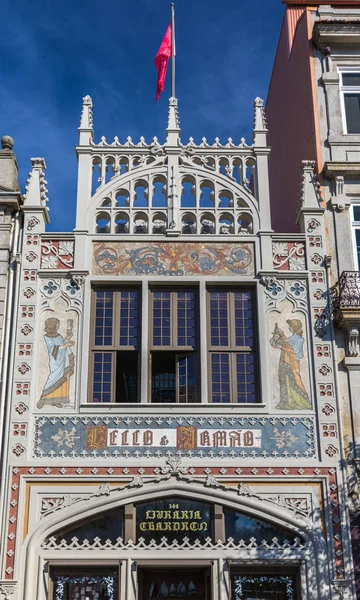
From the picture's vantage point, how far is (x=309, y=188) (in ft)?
67.9

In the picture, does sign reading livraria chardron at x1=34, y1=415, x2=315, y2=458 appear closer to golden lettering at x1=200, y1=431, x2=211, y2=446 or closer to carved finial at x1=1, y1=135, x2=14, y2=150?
golden lettering at x1=200, y1=431, x2=211, y2=446

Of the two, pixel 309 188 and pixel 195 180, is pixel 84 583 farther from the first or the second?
pixel 309 188

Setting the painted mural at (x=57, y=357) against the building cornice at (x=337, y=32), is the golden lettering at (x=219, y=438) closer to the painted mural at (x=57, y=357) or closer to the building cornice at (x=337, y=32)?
the painted mural at (x=57, y=357)

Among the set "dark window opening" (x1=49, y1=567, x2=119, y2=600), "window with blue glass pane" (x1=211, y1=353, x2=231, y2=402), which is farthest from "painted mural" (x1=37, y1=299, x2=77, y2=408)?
"dark window opening" (x1=49, y1=567, x2=119, y2=600)

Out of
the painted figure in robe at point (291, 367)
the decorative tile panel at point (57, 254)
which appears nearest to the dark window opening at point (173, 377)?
the painted figure in robe at point (291, 367)

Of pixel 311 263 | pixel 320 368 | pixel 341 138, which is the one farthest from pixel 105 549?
pixel 341 138

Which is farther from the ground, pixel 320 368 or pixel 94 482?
pixel 320 368

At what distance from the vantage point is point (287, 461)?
17922 millimetres

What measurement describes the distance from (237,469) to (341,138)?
9.03 m

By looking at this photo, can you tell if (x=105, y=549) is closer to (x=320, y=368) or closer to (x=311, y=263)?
(x=320, y=368)

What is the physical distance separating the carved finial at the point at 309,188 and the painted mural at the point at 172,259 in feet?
6.03

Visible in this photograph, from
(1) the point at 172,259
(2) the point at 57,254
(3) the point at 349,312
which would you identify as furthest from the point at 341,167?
(2) the point at 57,254

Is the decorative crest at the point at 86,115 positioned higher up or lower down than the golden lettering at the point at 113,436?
higher up

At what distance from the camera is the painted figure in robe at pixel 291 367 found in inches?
730
